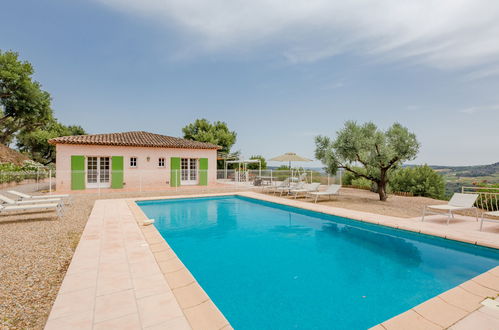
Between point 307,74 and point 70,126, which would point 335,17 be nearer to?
point 307,74

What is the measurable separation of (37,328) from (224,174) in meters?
20.4

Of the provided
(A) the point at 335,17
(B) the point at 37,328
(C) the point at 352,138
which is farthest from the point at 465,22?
(B) the point at 37,328

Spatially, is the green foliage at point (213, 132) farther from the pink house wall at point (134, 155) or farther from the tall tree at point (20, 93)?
the tall tree at point (20, 93)

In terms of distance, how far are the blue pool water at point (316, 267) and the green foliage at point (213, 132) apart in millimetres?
23422

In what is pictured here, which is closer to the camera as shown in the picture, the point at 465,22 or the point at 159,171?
the point at 465,22

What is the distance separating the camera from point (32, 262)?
4.20 meters

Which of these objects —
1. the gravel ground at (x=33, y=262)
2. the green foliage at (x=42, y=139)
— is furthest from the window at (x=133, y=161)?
the green foliage at (x=42, y=139)

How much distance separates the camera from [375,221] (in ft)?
25.0

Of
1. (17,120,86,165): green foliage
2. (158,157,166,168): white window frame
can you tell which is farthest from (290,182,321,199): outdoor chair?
(17,120,86,165): green foliage

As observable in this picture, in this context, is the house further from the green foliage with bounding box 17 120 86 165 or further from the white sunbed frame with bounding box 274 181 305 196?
the green foliage with bounding box 17 120 86 165

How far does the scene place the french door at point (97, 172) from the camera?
53.5ft

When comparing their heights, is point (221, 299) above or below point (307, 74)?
below

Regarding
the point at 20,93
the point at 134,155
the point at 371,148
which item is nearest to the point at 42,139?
the point at 20,93

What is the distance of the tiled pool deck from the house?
11.4 m
